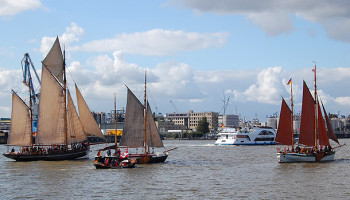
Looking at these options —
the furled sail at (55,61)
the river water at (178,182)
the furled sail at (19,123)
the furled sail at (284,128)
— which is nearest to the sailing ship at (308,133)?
the furled sail at (284,128)

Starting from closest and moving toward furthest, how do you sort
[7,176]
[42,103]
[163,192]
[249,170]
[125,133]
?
[163,192]
[7,176]
[249,170]
[125,133]
[42,103]

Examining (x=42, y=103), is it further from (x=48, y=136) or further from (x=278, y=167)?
(x=278, y=167)

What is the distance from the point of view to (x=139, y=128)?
8006 centimetres

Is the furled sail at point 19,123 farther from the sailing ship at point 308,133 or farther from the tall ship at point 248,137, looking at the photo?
the tall ship at point 248,137

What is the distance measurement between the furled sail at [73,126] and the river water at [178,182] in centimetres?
1469

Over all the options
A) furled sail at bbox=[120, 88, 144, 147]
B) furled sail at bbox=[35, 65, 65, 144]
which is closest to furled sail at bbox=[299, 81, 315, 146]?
furled sail at bbox=[120, 88, 144, 147]

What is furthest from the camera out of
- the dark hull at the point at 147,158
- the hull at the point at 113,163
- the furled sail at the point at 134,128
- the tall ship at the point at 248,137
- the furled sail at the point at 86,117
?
the tall ship at the point at 248,137

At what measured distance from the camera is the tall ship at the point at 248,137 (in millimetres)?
180000

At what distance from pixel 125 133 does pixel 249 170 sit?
2057 centimetres

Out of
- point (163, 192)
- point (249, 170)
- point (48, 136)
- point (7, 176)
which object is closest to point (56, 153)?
point (48, 136)

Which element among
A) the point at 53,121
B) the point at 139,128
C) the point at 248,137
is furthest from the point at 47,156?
the point at 248,137

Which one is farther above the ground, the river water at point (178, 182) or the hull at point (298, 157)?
the hull at point (298, 157)

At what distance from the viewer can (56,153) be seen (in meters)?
90.6

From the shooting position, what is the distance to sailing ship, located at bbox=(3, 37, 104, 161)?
295 feet
